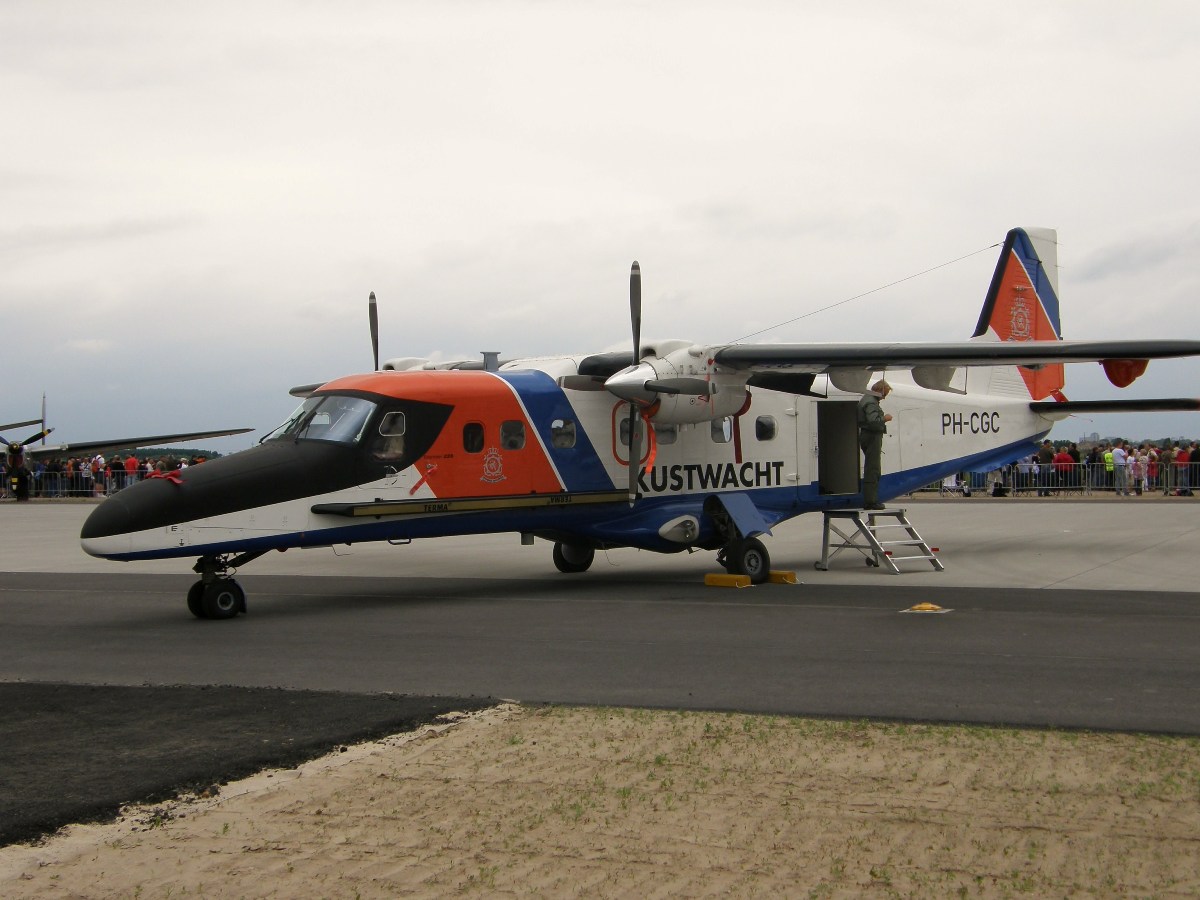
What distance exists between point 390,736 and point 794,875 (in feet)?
10.7

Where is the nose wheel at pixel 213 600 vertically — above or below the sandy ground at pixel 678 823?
above

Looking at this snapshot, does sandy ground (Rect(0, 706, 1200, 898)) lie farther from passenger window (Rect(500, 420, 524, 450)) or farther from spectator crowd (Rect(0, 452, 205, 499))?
spectator crowd (Rect(0, 452, 205, 499))

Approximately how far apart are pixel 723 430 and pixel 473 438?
4.10 metres

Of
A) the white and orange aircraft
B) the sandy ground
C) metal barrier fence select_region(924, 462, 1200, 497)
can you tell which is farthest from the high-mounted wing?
metal barrier fence select_region(924, 462, 1200, 497)

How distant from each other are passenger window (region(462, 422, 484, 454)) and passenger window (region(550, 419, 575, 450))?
1.08 metres

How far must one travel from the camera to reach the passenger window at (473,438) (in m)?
15.2

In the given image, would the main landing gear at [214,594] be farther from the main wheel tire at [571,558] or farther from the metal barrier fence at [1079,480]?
the metal barrier fence at [1079,480]

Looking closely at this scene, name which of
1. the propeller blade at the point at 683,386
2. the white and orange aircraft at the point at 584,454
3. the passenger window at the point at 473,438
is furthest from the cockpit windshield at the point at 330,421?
the propeller blade at the point at 683,386

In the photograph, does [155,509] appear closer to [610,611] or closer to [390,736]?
[610,611]

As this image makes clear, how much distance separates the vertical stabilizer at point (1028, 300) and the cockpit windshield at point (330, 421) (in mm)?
12614

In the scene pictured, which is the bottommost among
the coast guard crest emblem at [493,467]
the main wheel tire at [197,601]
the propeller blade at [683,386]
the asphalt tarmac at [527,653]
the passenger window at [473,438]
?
the asphalt tarmac at [527,653]

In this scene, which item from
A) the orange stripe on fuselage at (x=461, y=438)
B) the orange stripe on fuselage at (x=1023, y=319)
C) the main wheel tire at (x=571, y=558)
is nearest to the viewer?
the orange stripe on fuselage at (x=461, y=438)

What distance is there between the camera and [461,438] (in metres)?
15.2

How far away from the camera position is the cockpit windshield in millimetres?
14344
